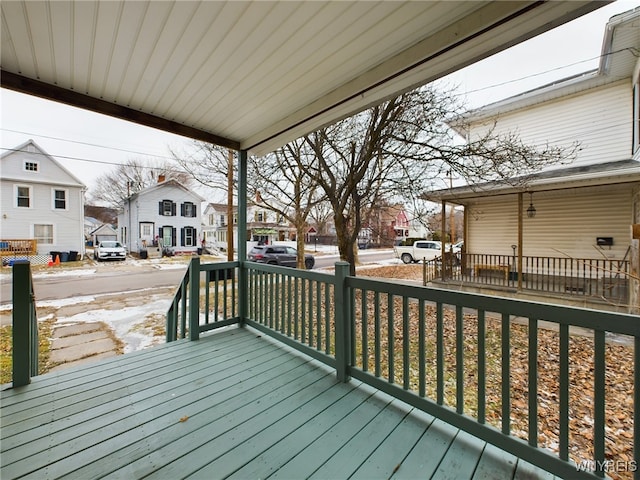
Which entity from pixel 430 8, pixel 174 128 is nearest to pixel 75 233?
pixel 174 128

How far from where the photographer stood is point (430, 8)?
62.4 inches

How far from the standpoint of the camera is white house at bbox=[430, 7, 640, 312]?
6207 mm

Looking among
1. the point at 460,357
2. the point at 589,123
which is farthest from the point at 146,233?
the point at 589,123

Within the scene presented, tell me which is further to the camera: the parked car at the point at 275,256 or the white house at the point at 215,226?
the white house at the point at 215,226

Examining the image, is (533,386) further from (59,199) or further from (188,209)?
(188,209)

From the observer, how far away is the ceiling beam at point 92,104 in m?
2.25

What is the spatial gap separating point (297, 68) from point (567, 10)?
1669 millimetres

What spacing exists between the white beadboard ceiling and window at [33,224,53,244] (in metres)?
16.6

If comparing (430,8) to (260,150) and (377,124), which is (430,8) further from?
(377,124)

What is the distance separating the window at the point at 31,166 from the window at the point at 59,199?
1224 millimetres

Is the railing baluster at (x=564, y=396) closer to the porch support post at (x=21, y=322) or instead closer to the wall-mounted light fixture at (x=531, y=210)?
the porch support post at (x=21, y=322)

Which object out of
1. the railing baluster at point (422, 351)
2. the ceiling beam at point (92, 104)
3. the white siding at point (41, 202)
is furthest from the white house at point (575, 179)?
the white siding at point (41, 202)

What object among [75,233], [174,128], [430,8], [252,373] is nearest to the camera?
[430,8]

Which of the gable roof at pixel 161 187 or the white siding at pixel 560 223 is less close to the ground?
the gable roof at pixel 161 187
